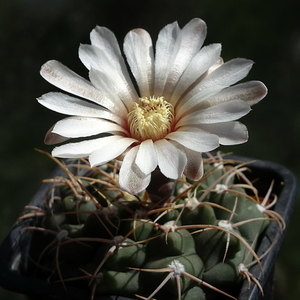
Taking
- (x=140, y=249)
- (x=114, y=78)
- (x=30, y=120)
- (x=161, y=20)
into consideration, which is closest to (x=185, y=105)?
(x=114, y=78)

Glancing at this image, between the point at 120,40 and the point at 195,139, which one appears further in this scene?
A: the point at 120,40

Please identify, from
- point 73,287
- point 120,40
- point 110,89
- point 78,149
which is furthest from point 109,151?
point 120,40

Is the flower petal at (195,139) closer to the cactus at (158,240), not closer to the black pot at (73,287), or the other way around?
the cactus at (158,240)

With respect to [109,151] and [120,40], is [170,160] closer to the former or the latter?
[109,151]

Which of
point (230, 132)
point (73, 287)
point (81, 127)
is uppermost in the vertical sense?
point (81, 127)

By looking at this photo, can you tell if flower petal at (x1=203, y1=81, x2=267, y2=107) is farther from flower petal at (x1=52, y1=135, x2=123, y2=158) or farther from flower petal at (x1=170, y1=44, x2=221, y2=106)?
flower petal at (x1=52, y1=135, x2=123, y2=158)

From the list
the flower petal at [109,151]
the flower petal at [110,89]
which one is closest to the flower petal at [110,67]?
the flower petal at [110,89]

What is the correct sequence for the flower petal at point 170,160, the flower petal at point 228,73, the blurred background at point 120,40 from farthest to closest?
the blurred background at point 120,40
the flower petal at point 228,73
the flower petal at point 170,160
